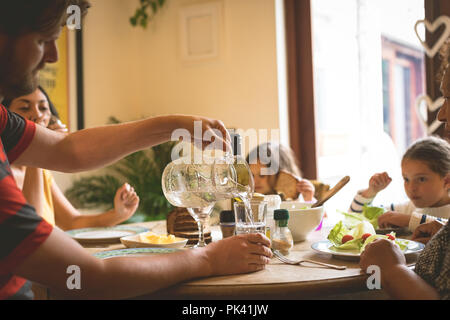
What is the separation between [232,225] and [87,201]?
2.45 metres

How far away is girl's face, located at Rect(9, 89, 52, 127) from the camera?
194 cm

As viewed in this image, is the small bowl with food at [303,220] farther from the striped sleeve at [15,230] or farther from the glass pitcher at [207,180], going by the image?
the striped sleeve at [15,230]

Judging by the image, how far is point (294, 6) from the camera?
328cm

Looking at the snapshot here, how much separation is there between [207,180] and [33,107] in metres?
1.21

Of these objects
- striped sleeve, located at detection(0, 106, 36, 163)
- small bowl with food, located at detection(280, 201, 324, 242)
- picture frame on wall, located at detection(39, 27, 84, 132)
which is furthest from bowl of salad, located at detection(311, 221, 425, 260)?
picture frame on wall, located at detection(39, 27, 84, 132)

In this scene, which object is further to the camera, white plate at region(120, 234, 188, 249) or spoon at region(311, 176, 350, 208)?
spoon at region(311, 176, 350, 208)

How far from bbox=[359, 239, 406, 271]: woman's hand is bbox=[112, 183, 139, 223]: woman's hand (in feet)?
3.51

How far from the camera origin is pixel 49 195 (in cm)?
187

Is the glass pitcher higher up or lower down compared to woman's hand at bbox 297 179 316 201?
higher up

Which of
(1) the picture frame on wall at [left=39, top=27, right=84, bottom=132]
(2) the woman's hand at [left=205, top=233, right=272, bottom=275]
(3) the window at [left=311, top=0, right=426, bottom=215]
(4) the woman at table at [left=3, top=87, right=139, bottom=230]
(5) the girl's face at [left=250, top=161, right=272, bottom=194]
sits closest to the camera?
(2) the woman's hand at [left=205, top=233, right=272, bottom=275]

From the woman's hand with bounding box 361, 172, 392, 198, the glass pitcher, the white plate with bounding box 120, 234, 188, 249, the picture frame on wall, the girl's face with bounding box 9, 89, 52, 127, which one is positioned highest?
the picture frame on wall

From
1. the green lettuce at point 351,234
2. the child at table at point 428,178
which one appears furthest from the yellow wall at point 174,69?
the green lettuce at point 351,234

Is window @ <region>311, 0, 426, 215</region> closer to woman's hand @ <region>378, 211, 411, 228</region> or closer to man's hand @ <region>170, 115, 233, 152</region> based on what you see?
woman's hand @ <region>378, 211, 411, 228</region>

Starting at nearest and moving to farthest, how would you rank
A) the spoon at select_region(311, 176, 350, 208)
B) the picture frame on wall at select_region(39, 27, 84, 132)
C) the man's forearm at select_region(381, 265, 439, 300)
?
the man's forearm at select_region(381, 265, 439, 300), the spoon at select_region(311, 176, 350, 208), the picture frame on wall at select_region(39, 27, 84, 132)
